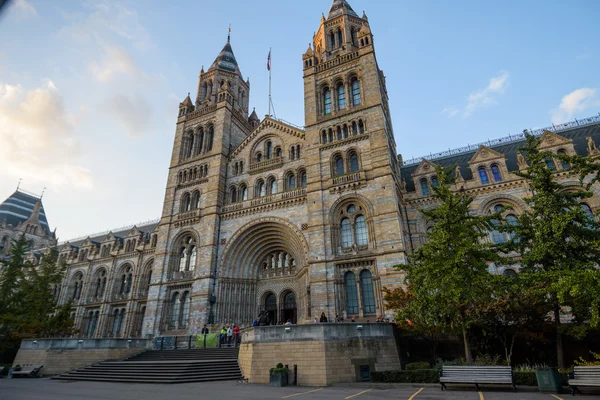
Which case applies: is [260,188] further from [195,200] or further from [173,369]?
[173,369]

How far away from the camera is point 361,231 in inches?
959

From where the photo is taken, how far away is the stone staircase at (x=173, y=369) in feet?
54.8

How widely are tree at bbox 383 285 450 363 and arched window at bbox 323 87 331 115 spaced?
1814 centimetres

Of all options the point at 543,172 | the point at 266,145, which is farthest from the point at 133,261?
the point at 543,172

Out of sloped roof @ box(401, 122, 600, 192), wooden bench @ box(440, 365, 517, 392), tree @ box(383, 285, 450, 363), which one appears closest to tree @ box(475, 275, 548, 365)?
tree @ box(383, 285, 450, 363)

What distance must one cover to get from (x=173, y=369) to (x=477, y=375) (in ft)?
47.4

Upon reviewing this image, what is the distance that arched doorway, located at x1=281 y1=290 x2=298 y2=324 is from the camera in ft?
89.6

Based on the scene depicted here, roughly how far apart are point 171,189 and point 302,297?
1793 cm

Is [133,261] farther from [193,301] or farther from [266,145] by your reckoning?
[266,145]

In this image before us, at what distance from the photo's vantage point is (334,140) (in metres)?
28.0

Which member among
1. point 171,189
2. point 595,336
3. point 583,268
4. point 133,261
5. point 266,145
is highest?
point 266,145

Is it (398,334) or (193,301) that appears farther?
(193,301)

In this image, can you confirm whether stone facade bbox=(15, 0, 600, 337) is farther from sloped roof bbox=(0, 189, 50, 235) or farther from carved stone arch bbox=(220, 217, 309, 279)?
sloped roof bbox=(0, 189, 50, 235)

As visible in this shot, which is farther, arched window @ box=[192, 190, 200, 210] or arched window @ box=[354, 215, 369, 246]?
arched window @ box=[192, 190, 200, 210]
